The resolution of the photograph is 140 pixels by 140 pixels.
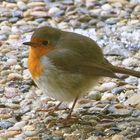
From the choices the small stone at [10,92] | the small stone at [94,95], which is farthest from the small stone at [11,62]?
the small stone at [94,95]

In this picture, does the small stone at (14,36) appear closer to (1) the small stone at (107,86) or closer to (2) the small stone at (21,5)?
(2) the small stone at (21,5)

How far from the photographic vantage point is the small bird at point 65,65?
4152 mm

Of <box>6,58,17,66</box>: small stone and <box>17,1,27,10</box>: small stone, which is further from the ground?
<box>17,1,27,10</box>: small stone

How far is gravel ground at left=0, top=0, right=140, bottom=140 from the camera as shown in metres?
4.21

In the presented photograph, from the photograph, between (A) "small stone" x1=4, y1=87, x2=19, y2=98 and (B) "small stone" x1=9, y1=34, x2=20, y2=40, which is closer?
(A) "small stone" x1=4, y1=87, x2=19, y2=98

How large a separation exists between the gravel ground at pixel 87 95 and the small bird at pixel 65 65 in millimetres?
250

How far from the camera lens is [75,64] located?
164 inches

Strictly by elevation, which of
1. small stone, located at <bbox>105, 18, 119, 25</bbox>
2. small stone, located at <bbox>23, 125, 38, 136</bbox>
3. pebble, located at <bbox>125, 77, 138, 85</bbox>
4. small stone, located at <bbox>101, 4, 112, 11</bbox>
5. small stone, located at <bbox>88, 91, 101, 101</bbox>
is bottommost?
small stone, located at <bbox>23, 125, 38, 136</bbox>

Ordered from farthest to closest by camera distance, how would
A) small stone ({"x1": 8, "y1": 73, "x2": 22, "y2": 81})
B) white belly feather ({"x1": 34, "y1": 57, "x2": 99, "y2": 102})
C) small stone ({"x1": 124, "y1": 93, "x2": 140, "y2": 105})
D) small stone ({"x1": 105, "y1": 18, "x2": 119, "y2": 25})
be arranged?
small stone ({"x1": 105, "y1": 18, "x2": 119, "y2": 25}), small stone ({"x1": 8, "y1": 73, "x2": 22, "y2": 81}), small stone ({"x1": 124, "y1": 93, "x2": 140, "y2": 105}), white belly feather ({"x1": 34, "y1": 57, "x2": 99, "y2": 102})

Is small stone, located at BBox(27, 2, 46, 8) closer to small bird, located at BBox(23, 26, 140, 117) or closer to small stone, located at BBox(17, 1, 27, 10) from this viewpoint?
small stone, located at BBox(17, 1, 27, 10)

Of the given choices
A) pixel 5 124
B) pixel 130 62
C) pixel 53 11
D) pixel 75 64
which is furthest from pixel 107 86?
pixel 53 11

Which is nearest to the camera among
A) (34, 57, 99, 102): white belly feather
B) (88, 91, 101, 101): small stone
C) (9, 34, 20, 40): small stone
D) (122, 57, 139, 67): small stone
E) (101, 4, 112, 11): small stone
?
(34, 57, 99, 102): white belly feather

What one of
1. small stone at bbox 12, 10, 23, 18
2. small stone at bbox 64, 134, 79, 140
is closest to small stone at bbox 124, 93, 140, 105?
small stone at bbox 64, 134, 79, 140

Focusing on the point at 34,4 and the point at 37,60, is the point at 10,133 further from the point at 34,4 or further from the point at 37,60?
the point at 34,4
